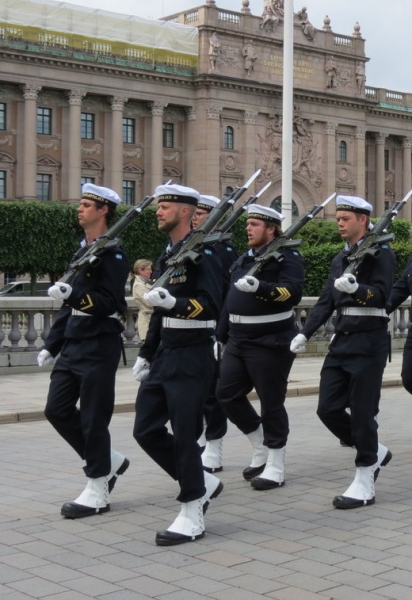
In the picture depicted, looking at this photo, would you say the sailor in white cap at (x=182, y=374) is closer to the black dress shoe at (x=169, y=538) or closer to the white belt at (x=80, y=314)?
the black dress shoe at (x=169, y=538)

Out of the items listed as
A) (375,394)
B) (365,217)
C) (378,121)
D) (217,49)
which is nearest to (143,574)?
(375,394)

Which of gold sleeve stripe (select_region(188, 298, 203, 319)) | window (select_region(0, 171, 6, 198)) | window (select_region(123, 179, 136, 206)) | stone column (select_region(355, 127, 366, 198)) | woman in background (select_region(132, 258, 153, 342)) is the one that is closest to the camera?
gold sleeve stripe (select_region(188, 298, 203, 319))

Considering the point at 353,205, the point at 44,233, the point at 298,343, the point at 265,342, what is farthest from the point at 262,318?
the point at 44,233

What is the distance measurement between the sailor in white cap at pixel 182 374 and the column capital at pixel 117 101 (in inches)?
2506

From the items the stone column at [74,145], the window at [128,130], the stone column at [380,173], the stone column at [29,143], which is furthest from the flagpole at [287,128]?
→ the stone column at [380,173]

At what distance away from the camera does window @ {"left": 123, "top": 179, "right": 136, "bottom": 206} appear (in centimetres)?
7175

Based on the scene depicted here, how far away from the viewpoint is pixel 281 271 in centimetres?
859

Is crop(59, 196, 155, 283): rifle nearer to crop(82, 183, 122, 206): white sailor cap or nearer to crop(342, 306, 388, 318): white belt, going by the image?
crop(82, 183, 122, 206): white sailor cap

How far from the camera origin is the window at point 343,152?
82.4 meters

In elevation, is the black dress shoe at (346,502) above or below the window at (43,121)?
below

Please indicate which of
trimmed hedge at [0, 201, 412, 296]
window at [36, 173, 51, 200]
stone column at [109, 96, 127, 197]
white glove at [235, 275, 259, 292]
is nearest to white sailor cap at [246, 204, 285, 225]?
white glove at [235, 275, 259, 292]

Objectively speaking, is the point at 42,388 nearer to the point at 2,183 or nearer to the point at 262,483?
the point at 262,483

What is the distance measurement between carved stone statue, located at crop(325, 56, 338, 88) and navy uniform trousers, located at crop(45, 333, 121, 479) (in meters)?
74.9

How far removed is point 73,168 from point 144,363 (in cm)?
6107
